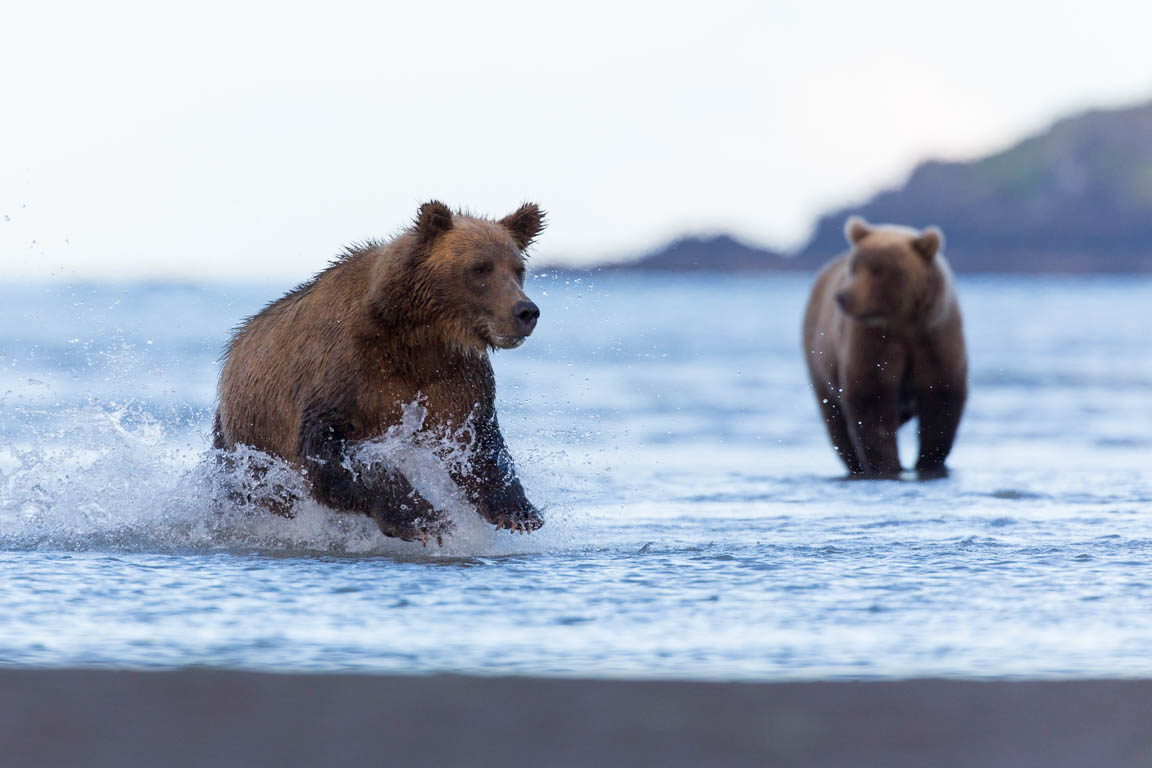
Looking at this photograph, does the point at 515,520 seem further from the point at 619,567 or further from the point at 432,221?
the point at 432,221

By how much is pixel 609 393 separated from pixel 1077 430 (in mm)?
5367

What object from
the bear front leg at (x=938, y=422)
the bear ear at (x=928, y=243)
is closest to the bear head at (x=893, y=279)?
the bear ear at (x=928, y=243)

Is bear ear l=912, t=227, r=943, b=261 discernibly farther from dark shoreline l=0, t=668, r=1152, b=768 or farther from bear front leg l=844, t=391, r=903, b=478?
dark shoreline l=0, t=668, r=1152, b=768

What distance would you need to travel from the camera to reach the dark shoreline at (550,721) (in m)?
2.36

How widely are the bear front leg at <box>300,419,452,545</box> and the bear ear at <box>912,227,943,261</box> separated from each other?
5.45 metres

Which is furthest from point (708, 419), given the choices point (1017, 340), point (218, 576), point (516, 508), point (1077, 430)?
point (1017, 340)

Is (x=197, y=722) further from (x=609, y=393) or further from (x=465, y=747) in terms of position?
(x=609, y=393)

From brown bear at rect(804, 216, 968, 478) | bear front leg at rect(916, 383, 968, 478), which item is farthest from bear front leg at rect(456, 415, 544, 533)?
bear front leg at rect(916, 383, 968, 478)

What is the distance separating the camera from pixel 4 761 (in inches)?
91.5

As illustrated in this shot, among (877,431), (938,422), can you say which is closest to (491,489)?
(877,431)

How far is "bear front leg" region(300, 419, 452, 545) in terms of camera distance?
5207 mm

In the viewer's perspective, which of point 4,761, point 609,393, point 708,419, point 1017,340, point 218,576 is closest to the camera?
point 4,761

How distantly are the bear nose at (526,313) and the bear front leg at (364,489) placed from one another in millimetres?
636

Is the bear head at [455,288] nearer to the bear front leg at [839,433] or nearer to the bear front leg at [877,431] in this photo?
the bear front leg at [877,431]
